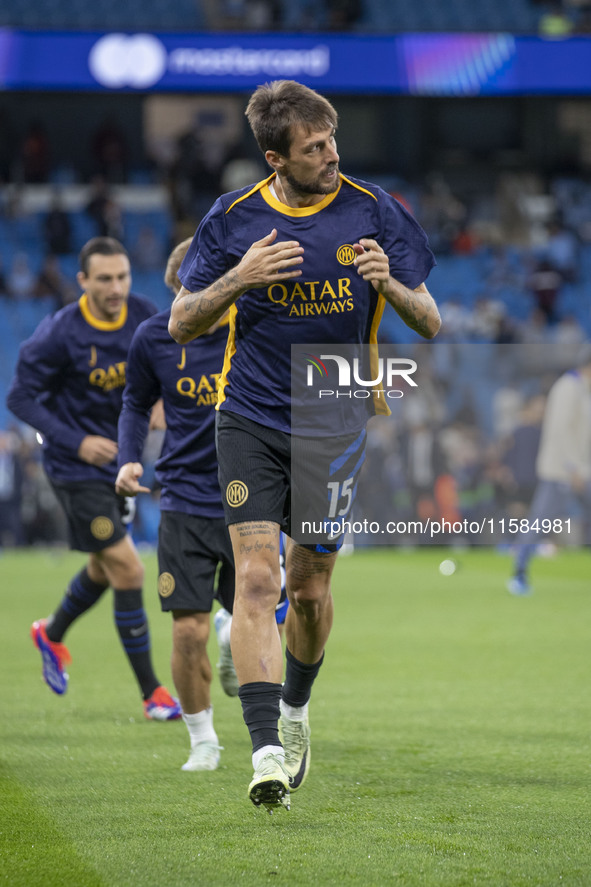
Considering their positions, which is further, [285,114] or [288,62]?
[288,62]

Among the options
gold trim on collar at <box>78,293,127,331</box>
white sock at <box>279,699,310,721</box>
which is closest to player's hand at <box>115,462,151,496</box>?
white sock at <box>279,699,310,721</box>

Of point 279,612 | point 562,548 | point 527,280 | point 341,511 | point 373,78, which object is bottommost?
point 562,548

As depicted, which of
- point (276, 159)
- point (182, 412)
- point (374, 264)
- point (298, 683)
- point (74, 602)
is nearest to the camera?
point (374, 264)

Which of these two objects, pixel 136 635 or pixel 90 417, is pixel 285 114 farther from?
pixel 136 635

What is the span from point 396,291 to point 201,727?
2.06 meters

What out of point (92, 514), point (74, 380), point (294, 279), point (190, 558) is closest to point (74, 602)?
point (92, 514)

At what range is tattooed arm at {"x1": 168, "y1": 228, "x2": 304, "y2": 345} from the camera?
3.96m

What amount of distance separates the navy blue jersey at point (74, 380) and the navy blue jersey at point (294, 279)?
8.17 ft

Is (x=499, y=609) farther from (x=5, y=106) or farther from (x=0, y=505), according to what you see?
(x=5, y=106)

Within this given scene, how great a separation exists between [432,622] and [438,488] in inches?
364

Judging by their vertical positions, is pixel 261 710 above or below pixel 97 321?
below

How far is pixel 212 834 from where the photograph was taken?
3.82m

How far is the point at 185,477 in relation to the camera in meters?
5.34

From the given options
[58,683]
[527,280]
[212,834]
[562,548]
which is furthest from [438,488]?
[212,834]
